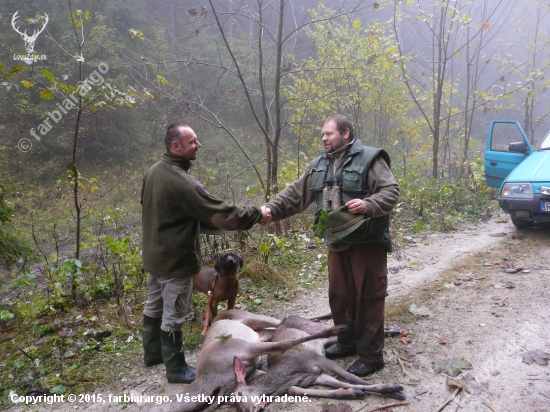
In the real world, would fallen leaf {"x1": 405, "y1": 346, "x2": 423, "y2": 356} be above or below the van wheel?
below

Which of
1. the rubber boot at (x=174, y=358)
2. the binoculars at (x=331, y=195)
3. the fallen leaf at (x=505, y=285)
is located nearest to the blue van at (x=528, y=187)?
the fallen leaf at (x=505, y=285)

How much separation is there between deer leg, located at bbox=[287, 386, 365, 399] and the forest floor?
0.15ft

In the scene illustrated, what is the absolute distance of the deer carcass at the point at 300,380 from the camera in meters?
2.99

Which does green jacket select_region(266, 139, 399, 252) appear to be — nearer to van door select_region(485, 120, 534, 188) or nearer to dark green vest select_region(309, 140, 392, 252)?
dark green vest select_region(309, 140, 392, 252)

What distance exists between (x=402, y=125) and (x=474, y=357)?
1217 cm

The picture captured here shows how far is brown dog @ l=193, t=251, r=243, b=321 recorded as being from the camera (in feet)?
13.1

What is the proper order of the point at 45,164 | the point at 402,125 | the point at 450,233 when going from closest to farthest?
the point at 450,233
the point at 402,125
the point at 45,164

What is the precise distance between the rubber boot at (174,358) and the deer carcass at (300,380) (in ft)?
2.13

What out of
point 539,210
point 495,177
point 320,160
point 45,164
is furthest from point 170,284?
point 45,164

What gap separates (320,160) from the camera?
356cm

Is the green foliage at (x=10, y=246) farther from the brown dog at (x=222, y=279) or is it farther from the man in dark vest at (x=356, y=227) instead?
the man in dark vest at (x=356, y=227)

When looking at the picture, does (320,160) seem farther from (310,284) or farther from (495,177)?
(495,177)

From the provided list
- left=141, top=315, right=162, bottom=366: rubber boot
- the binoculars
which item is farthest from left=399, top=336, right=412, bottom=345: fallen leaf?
left=141, top=315, right=162, bottom=366: rubber boot

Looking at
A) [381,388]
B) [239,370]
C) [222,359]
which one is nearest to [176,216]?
[222,359]
